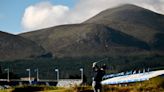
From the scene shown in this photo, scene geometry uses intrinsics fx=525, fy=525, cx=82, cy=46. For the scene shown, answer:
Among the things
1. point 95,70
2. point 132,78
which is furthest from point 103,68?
point 132,78

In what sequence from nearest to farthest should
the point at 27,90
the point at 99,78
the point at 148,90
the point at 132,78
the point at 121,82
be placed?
the point at 99,78 < the point at 148,90 < the point at 132,78 < the point at 121,82 < the point at 27,90

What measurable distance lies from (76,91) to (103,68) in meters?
6.30

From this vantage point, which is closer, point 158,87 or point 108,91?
point 158,87

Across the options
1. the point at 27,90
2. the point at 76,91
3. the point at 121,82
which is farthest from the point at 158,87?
the point at 27,90

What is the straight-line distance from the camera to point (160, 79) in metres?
27.9

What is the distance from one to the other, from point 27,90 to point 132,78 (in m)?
9.59

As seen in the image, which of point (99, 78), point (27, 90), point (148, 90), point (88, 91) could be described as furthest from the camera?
point (27, 90)

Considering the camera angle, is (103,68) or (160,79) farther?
(160,79)

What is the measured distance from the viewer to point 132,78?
3200 cm

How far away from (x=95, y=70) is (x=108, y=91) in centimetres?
577

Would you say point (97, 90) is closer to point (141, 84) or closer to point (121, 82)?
point (141, 84)

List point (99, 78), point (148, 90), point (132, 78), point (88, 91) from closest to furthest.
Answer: point (99, 78)
point (148, 90)
point (88, 91)
point (132, 78)

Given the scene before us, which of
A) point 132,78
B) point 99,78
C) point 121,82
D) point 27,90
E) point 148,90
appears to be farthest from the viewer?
point 27,90

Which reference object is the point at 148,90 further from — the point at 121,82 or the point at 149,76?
the point at 121,82
